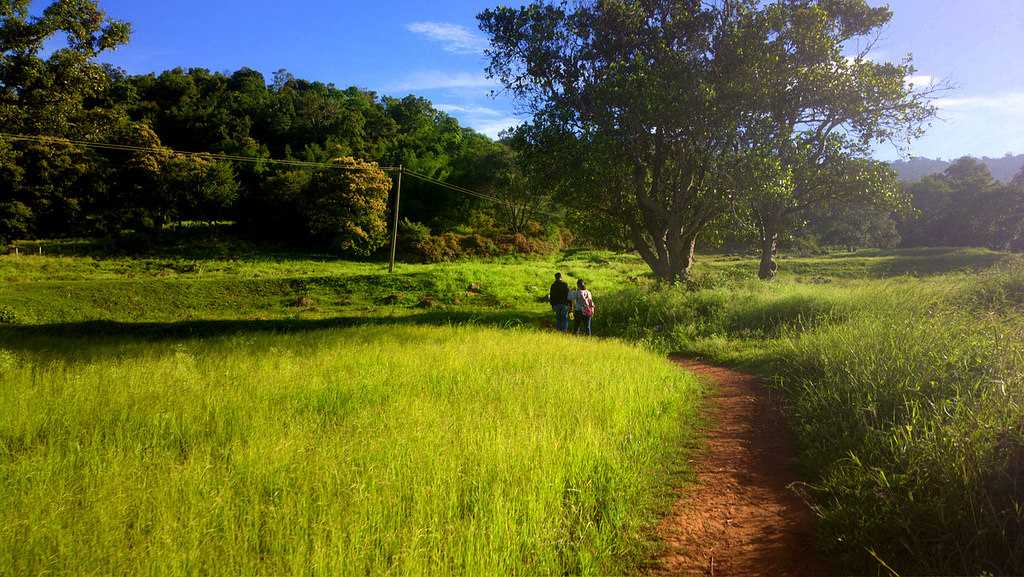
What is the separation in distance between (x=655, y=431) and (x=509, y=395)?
6.03 feet

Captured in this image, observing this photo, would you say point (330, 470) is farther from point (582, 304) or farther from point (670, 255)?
point (670, 255)

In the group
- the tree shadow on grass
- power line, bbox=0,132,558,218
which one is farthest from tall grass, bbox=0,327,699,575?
power line, bbox=0,132,558,218

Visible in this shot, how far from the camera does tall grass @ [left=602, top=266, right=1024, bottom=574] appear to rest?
3084 mm

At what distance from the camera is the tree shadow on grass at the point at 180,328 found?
13.8 m

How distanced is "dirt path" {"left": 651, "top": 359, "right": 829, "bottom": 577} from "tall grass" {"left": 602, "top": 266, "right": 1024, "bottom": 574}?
20cm

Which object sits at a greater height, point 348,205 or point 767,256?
point 348,205

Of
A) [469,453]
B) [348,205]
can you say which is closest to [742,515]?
[469,453]

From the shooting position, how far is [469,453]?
427 centimetres

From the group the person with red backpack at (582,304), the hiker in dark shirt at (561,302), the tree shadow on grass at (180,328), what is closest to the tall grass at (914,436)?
the person with red backpack at (582,304)

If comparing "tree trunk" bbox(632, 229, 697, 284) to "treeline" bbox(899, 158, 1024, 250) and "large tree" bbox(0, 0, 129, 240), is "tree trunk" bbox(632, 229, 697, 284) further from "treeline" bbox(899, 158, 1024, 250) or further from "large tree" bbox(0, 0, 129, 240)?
"treeline" bbox(899, 158, 1024, 250)

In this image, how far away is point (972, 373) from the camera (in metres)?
5.03

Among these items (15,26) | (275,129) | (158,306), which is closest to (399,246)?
(158,306)

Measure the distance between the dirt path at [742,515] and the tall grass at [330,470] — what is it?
276 mm

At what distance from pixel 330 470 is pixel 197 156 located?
45.7m
